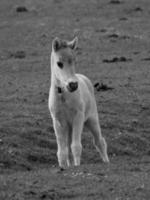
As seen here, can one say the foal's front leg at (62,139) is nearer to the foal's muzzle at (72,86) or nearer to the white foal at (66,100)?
the white foal at (66,100)

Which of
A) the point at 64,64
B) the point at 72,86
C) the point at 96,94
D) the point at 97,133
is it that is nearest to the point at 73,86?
the point at 72,86

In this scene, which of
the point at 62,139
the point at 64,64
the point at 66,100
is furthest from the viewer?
the point at 62,139

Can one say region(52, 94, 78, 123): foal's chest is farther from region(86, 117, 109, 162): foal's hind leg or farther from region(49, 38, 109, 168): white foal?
region(86, 117, 109, 162): foal's hind leg

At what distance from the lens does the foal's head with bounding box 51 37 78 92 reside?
467 inches

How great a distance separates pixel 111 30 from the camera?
1458 inches

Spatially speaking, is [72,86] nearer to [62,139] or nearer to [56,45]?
[56,45]

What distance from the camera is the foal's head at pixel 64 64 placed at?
467 inches

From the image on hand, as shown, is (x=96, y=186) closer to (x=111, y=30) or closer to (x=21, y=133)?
(x=21, y=133)

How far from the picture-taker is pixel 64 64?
1212 centimetres

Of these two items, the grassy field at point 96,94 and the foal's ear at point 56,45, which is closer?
the grassy field at point 96,94

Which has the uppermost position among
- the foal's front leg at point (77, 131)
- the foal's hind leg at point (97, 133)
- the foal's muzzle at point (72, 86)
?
the foal's muzzle at point (72, 86)

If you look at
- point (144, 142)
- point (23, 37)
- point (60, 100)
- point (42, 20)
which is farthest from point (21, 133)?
point (42, 20)

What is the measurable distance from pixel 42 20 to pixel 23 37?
216 inches

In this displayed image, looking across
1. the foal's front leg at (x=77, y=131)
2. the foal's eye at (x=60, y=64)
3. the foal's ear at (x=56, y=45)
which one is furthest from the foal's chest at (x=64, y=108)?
the foal's ear at (x=56, y=45)
